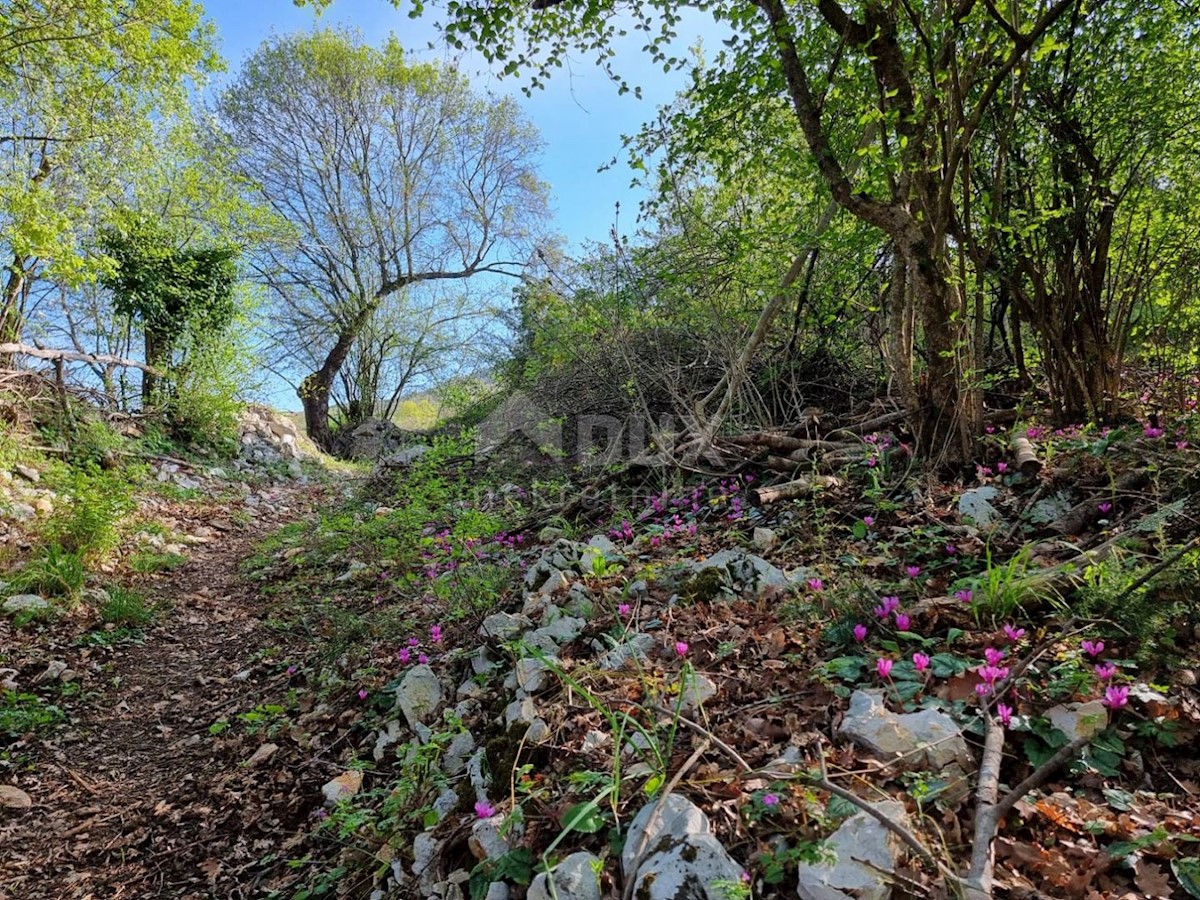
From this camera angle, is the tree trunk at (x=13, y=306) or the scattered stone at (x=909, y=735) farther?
the tree trunk at (x=13, y=306)

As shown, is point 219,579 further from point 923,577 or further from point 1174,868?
point 1174,868

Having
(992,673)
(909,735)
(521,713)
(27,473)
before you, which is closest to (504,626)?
(521,713)

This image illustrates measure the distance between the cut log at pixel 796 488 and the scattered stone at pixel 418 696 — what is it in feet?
6.76

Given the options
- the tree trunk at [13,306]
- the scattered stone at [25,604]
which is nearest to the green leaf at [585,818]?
the scattered stone at [25,604]

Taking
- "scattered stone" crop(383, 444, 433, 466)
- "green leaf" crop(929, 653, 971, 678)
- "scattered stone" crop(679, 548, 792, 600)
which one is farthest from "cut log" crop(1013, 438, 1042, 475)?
"scattered stone" crop(383, 444, 433, 466)

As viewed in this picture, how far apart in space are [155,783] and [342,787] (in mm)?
1091

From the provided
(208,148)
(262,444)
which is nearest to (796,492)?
(262,444)

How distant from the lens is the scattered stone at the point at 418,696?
2.39 meters

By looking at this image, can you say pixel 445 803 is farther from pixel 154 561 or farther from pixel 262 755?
pixel 154 561

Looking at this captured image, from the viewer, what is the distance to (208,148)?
10.8 metres

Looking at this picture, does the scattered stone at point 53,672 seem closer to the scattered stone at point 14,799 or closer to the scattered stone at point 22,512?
the scattered stone at point 14,799

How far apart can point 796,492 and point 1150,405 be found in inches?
88.5

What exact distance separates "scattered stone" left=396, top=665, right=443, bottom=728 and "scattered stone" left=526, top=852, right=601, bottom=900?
124 cm

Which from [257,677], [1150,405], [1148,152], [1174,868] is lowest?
[257,677]
